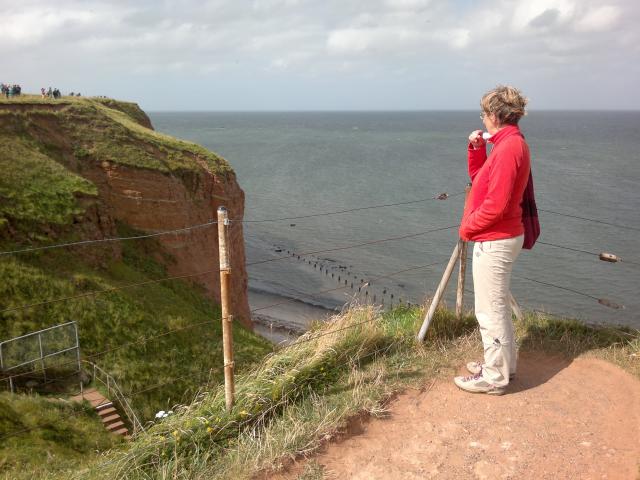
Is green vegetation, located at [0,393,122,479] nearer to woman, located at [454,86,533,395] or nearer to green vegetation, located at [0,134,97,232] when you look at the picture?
woman, located at [454,86,533,395]

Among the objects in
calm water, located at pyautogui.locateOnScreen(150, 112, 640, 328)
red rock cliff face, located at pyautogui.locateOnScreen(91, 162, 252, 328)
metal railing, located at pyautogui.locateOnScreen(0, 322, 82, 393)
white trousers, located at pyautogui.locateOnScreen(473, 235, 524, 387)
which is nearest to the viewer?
white trousers, located at pyautogui.locateOnScreen(473, 235, 524, 387)

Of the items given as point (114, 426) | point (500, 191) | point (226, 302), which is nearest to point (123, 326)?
point (114, 426)

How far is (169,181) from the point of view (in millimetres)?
23109

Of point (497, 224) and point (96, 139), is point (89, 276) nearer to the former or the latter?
point (96, 139)

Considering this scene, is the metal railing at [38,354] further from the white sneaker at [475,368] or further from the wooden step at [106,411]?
the white sneaker at [475,368]

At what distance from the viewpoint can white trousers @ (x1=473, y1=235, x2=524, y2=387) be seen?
558 centimetres

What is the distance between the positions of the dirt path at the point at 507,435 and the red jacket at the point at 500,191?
1763 millimetres

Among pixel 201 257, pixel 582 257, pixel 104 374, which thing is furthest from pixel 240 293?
pixel 582 257

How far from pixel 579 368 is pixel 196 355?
1333 centimetres

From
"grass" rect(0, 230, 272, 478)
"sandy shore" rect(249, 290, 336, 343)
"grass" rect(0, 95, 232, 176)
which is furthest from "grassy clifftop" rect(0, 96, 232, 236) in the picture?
"sandy shore" rect(249, 290, 336, 343)

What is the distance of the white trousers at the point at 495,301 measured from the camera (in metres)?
5.58

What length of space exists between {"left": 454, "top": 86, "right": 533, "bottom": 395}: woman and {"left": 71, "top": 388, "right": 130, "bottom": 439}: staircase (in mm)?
9633

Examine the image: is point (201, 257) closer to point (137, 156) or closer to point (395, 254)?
point (137, 156)

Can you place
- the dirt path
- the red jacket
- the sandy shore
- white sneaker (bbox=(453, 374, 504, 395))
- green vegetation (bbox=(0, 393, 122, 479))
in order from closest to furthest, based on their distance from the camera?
the dirt path
the red jacket
white sneaker (bbox=(453, 374, 504, 395))
green vegetation (bbox=(0, 393, 122, 479))
the sandy shore
